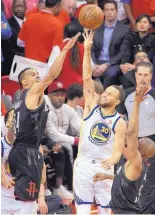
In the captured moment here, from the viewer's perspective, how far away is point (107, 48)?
14.2 meters

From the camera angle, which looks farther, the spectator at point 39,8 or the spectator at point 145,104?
the spectator at point 39,8

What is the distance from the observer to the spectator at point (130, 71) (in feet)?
44.5

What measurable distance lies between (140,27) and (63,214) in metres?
3.54

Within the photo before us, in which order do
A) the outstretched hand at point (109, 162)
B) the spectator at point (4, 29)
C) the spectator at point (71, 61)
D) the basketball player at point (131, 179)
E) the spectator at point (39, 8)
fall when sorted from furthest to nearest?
the spectator at point (39, 8), the spectator at point (4, 29), the spectator at point (71, 61), the outstretched hand at point (109, 162), the basketball player at point (131, 179)

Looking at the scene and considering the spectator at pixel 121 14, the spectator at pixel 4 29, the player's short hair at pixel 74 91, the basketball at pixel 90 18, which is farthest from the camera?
the spectator at pixel 121 14

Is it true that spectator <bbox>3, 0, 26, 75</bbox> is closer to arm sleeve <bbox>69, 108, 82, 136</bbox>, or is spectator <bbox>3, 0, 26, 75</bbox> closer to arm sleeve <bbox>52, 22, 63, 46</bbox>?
arm sleeve <bbox>52, 22, 63, 46</bbox>

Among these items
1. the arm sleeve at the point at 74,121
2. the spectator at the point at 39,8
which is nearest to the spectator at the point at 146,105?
the arm sleeve at the point at 74,121

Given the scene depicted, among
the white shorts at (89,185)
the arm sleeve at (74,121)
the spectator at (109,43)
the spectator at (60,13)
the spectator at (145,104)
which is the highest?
the spectator at (60,13)

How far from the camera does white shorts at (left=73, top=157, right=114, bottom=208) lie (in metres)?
11.1

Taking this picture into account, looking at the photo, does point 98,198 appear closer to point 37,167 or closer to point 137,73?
point 37,167

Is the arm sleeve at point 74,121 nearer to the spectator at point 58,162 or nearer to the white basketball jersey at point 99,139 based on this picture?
the spectator at point 58,162

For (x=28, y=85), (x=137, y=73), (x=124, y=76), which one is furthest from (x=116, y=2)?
(x=28, y=85)

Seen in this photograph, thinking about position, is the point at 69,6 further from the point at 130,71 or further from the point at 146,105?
the point at 146,105

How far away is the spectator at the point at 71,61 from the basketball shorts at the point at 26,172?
8.90ft
